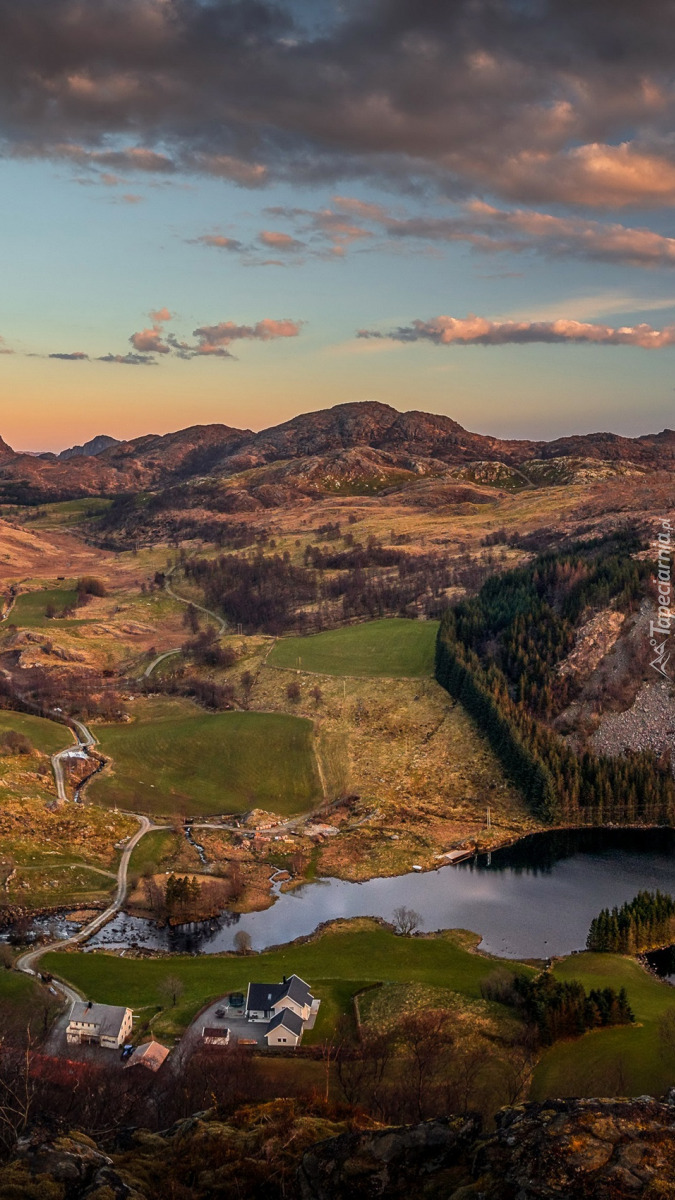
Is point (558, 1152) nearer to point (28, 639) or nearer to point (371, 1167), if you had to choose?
point (371, 1167)

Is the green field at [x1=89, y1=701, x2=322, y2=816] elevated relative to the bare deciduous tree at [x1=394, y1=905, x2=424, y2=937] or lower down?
elevated

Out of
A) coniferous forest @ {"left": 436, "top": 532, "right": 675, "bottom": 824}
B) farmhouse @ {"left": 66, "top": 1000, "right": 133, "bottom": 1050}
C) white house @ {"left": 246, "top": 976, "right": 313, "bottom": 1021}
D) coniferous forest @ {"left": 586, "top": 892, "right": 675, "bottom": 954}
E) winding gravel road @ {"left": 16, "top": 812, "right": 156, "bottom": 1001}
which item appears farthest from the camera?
coniferous forest @ {"left": 436, "top": 532, "right": 675, "bottom": 824}

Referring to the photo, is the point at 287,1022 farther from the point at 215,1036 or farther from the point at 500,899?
the point at 500,899

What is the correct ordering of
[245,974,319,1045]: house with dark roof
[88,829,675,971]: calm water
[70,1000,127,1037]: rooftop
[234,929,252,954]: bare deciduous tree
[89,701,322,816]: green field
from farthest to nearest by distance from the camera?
1. [89,701,322,816]: green field
2. [88,829,675,971]: calm water
3. [234,929,252,954]: bare deciduous tree
4. [70,1000,127,1037]: rooftop
5. [245,974,319,1045]: house with dark roof

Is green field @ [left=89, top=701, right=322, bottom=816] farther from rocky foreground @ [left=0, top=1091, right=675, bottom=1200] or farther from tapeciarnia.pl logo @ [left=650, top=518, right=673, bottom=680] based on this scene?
rocky foreground @ [left=0, top=1091, right=675, bottom=1200]

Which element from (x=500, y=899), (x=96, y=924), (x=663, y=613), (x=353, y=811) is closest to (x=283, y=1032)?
(x=96, y=924)

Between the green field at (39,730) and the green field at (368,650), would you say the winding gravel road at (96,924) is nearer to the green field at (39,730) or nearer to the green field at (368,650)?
the green field at (39,730)

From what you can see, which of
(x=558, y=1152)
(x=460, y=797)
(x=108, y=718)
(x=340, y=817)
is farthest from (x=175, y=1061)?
(x=108, y=718)

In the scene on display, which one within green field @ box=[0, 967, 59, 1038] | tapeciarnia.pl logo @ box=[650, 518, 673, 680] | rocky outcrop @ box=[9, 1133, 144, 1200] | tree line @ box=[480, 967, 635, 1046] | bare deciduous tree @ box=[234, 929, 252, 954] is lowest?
bare deciduous tree @ box=[234, 929, 252, 954]

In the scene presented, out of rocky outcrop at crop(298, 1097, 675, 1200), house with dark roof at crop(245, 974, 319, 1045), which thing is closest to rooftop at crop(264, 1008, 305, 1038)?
house with dark roof at crop(245, 974, 319, 1045)
